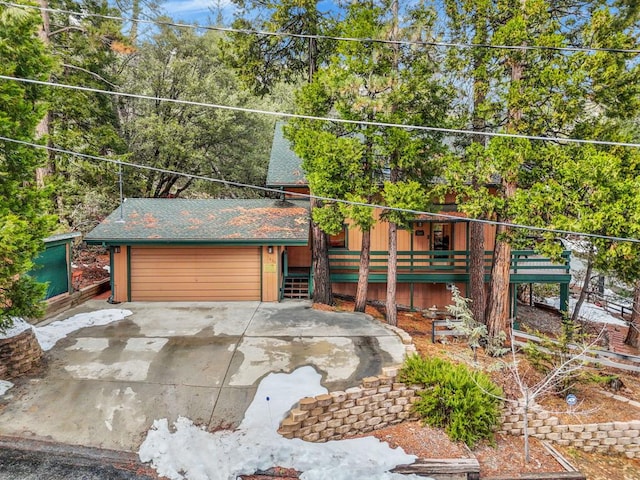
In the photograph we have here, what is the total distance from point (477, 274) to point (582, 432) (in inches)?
181

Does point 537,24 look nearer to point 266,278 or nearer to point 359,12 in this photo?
point 359,12

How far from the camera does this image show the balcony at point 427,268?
11.5 meters

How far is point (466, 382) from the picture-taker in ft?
19.7

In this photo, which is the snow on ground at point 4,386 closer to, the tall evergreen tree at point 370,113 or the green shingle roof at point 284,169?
the tall evergreen tree at point 370,113

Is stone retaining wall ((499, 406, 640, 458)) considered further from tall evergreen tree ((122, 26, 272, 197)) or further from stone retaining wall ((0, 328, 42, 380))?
tall evergreen tree ((122, 26, 272, 197))

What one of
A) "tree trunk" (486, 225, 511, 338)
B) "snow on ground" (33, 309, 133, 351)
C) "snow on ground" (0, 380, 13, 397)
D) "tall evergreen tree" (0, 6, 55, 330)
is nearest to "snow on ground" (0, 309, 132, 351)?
"snow on ground" (33, 309, 133, 351)

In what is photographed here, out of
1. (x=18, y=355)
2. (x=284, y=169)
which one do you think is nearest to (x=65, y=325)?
(x=18, y=355)

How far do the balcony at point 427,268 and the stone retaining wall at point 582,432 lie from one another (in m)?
5.35

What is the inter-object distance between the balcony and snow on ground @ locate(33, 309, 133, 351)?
648cm

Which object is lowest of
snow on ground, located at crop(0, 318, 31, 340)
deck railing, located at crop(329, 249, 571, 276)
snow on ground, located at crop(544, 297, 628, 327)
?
snow on ground, located at crop(544, 297, 628, 327)

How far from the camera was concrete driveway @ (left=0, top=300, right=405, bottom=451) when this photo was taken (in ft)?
16.9

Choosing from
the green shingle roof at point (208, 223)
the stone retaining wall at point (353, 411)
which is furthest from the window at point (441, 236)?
the stone retaining wall at point (353, 411)

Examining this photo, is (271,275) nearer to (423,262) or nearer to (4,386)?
(423,262)

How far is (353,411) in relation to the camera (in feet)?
18.9
